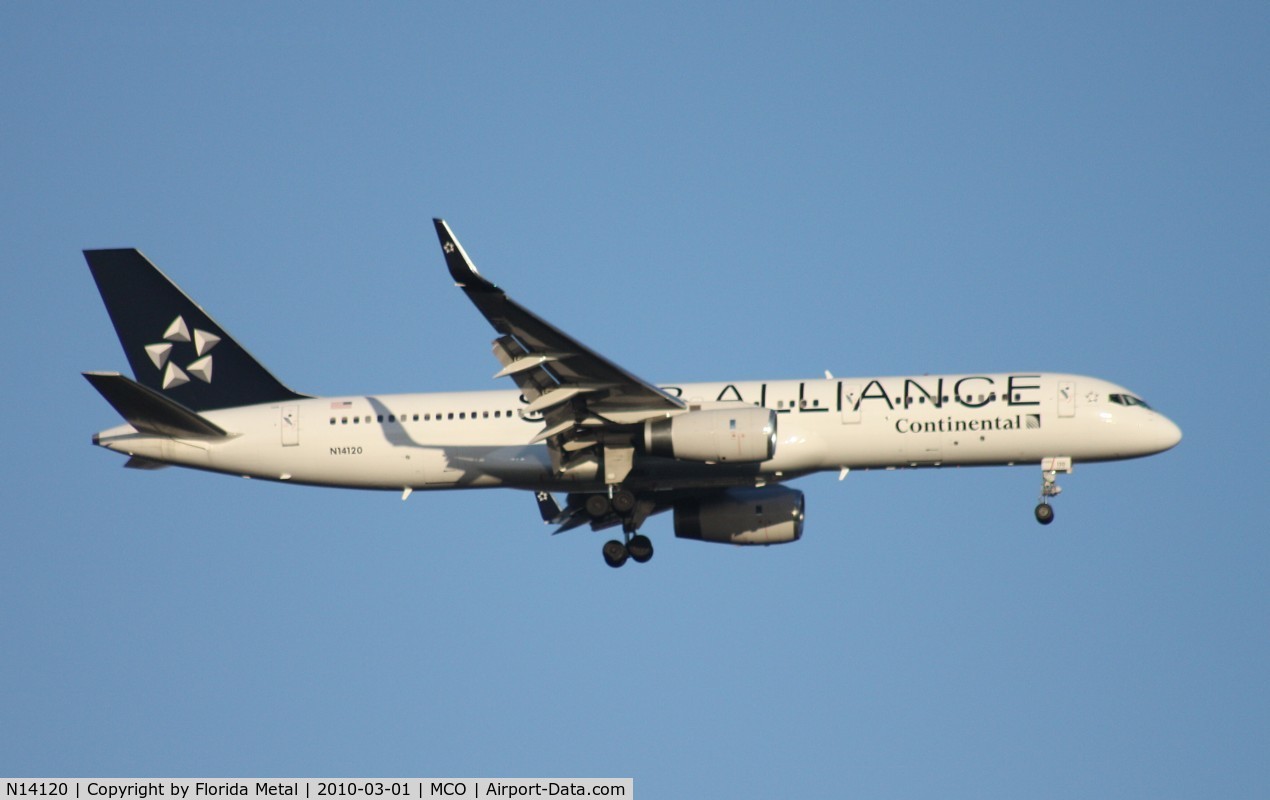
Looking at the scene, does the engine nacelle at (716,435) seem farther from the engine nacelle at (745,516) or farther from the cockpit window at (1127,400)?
the cockpit window at (1127,400)

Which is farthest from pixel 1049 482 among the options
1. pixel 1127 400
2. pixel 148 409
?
pixel 148 409

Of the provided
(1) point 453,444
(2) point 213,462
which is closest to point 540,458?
(1) point 453,444

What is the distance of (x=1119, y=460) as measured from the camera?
169 ft

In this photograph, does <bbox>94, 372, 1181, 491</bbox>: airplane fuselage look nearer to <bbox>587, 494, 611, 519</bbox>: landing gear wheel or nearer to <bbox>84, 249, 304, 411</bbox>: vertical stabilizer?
<bbox>587, 494, 611, 519</bbox>: landing gear wheel

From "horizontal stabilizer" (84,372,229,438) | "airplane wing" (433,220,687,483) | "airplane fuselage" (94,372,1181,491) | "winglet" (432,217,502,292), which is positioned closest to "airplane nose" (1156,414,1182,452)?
"airplane fuselage" (94,372,1181,491)

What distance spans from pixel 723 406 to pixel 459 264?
11.0 metres

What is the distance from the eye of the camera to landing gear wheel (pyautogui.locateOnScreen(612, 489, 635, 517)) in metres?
51.3

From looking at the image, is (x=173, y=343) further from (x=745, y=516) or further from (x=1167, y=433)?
(x=1167, y=433)

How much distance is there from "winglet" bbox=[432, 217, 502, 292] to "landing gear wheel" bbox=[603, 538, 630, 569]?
1246cm

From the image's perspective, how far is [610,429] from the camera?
4988 centimetres

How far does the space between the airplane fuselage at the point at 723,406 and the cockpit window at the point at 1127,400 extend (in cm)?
5

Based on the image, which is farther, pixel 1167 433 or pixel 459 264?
pixel 1167 433

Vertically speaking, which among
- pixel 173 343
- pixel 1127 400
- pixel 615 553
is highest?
pixel 173 343

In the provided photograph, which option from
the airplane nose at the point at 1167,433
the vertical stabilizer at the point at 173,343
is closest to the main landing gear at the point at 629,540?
the vertical stabilizer at the point at 173,343
